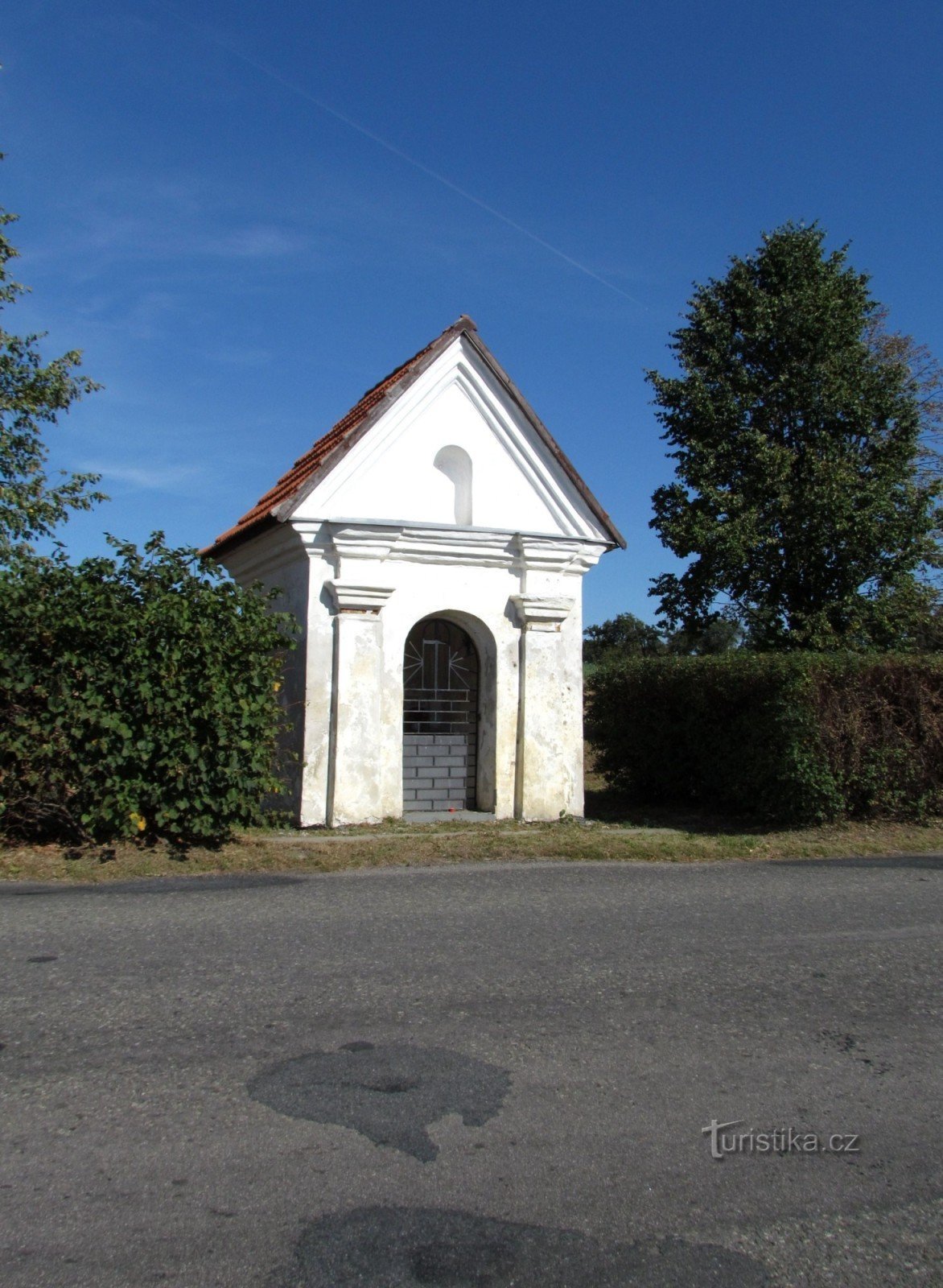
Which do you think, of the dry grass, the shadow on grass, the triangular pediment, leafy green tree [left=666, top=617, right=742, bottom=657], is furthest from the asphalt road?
leafy green tree [left=666, top=617, right=742, bottom=657]

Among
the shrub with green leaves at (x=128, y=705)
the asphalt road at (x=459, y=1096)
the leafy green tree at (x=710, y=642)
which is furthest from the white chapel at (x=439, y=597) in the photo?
the leafy green tree at (x=710, y=642)

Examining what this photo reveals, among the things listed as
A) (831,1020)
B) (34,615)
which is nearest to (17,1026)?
(831,1020)

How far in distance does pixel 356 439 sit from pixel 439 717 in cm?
329

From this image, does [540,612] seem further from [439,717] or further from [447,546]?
[439,717]

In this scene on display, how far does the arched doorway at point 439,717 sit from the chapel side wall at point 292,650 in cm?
131

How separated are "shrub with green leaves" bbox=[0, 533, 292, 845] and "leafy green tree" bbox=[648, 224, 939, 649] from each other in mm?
13637

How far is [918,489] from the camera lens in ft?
71.6

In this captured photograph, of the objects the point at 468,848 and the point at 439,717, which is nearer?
the point at 468,848

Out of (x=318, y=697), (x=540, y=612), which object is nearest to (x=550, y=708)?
(x=540, y=612)

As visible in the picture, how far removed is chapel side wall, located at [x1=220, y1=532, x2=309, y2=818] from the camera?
11.1 m

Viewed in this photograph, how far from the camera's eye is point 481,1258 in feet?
10.2

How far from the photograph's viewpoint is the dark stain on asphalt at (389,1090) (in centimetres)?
391

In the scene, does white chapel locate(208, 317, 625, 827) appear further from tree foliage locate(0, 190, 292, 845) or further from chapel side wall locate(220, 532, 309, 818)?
tree foliage locate(0, 190, 292, 845)

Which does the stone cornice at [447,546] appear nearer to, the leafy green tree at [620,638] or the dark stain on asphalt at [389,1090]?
the dark stain on asphalt at [389,1090]
